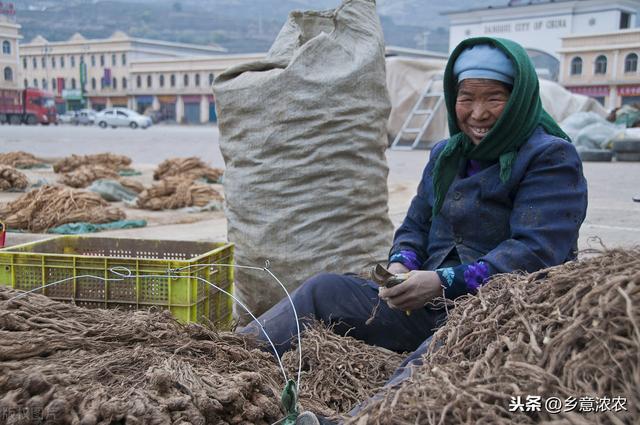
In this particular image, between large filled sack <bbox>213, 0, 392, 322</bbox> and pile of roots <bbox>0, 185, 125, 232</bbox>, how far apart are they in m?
3.59

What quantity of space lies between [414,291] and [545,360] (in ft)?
3.04

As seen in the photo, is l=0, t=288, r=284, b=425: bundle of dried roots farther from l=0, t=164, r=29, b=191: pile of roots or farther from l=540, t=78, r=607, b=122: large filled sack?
l=540, t=78, r=607, b=122: large filled sack

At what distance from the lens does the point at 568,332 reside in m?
1.36

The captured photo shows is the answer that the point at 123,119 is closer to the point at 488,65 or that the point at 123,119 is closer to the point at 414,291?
the point at 488,65

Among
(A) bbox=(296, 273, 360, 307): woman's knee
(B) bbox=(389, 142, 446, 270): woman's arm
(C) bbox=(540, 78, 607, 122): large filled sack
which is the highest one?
(C) bbox=(540, 78, 607, 122): large filled sack

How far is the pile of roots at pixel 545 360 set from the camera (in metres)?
1.24

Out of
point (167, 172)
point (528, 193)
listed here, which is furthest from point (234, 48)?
point (528, 193)

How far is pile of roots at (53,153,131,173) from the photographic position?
1173 cm

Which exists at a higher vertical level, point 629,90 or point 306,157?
point 629,90

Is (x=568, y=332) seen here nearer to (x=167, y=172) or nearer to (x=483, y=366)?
(x=483, y=366)

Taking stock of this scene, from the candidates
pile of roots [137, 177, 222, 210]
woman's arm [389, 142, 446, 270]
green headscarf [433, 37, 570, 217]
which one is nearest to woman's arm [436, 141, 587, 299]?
green headscarf [433, 37, 570, 217]

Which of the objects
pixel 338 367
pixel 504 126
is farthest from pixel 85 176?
pixel 504 126

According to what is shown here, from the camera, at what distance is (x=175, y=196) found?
8.24 metres

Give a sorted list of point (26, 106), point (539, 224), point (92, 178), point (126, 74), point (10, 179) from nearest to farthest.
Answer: point (539, 224) < point (10, 179) < point (92, 178) < point (26, 106) < point (126, 74)
